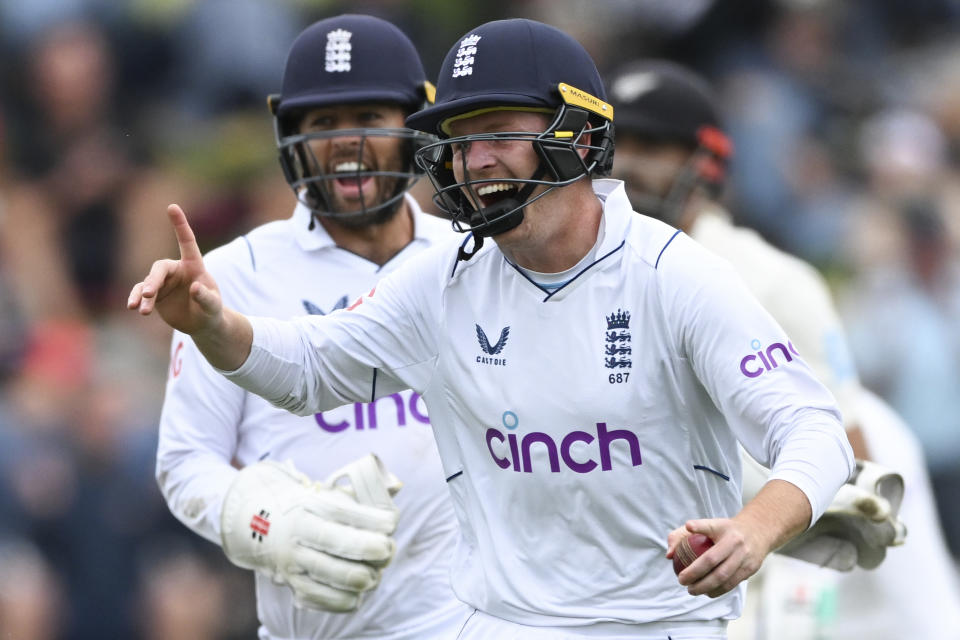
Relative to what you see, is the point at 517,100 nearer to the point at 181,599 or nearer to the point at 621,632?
the point at 621,632

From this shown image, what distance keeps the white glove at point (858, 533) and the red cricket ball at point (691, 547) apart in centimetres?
140

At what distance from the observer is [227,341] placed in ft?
11.5

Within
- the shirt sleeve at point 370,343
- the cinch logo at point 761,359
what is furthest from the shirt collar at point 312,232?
the cinch logo at point 761,359

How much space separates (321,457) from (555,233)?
1237 mm

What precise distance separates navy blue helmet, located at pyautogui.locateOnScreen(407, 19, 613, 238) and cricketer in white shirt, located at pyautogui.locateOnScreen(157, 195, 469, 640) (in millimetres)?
1021

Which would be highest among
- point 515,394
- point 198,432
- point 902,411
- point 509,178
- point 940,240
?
point 509,178

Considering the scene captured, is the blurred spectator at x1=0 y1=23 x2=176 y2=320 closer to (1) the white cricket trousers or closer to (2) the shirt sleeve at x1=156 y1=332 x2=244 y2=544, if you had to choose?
(2) the shirt sleeve at x1=156 y1=332 x2=244 y2=544

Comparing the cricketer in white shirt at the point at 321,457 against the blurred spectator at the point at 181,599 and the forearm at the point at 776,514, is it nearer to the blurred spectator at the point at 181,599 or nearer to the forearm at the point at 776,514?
the forearm at the point at 776,514

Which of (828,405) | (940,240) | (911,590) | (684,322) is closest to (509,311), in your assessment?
(684,322)

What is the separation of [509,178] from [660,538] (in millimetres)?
865

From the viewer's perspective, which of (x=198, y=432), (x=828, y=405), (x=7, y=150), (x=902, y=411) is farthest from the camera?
(x=902, y=411)

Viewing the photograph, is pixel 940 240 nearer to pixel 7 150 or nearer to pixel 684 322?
pixel 7 150

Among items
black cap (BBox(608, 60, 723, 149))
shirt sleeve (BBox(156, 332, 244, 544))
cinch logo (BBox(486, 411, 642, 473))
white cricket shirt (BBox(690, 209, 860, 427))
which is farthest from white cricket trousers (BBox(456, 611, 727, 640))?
black cap (BBox(608, 60, 723, 149))

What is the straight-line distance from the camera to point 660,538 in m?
3.44
